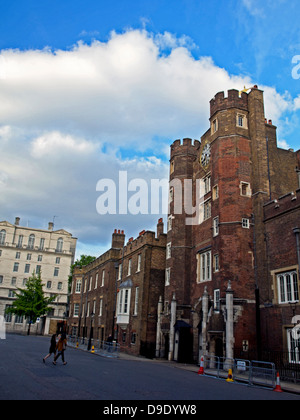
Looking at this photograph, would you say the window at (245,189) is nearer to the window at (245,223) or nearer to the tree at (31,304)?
the window at (245,223)

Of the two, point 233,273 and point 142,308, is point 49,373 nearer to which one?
point 233,273

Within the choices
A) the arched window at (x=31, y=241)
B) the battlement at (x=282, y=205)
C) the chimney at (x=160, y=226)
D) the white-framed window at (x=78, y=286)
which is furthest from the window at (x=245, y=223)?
the arched window at (x=31, y=241)

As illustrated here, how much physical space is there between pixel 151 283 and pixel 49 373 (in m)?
20.7

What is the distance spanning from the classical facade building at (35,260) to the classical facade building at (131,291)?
28.0 metres

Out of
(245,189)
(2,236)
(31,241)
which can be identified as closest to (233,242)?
(245,189)

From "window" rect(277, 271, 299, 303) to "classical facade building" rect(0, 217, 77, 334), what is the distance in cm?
5620

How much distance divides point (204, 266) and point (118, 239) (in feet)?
63.9

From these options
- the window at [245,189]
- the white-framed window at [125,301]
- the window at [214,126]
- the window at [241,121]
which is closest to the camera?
the window at [245,189]

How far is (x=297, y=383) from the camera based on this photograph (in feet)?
56.9

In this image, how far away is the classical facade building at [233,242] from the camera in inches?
844

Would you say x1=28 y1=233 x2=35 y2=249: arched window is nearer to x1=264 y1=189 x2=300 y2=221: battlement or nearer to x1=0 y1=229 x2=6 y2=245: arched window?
x1=0 y1=229 x2=6 y2=245: arched window

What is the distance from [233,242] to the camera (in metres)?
24.0

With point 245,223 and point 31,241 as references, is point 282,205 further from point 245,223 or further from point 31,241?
point 31,241
